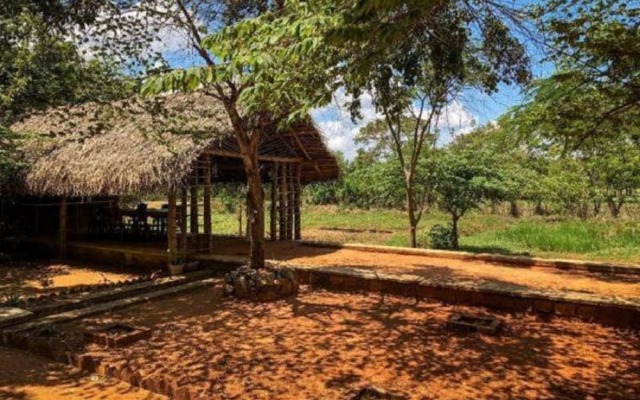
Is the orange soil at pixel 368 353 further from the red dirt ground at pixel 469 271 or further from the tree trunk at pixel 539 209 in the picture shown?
the tree trunk at pixel 539 209

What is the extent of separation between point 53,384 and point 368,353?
3.20 metres

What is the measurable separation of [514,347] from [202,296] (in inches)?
197

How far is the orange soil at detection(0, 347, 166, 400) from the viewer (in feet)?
14.4

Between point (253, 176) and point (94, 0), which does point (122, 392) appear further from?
point (94, 0)

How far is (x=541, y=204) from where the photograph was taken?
27.3 meters

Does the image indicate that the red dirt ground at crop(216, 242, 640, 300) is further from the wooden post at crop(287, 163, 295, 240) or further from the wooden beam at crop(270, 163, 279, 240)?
the wooden post at crop(287, 163, 295, 240)

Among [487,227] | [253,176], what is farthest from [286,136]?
[487,227]

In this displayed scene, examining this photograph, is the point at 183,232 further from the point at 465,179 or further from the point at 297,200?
the point at 465,179

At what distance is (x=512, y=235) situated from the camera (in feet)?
53.2

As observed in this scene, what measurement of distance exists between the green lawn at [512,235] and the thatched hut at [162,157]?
166 inches

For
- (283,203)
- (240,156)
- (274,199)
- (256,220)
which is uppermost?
(240,156)

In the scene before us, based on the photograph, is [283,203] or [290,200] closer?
[283,203]

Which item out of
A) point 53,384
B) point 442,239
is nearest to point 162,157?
point 53,384

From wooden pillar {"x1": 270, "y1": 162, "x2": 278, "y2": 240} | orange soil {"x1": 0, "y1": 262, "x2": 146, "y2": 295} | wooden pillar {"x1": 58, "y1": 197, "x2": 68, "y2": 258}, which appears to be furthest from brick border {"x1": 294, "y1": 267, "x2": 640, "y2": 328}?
wooden pillar {"x1": 58, "y1": 197, "x2": 68, "y2": 258}
